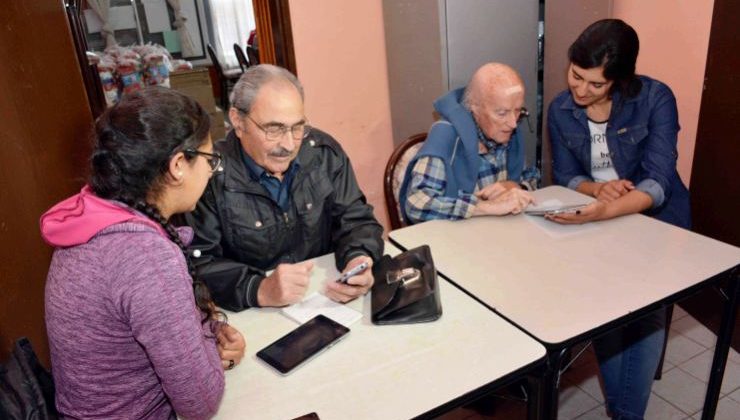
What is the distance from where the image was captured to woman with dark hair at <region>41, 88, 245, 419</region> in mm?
876

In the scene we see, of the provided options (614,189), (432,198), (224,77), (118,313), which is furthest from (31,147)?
(224,77)

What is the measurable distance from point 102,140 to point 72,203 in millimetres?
125

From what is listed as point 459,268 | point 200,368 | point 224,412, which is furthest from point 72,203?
point 459,268

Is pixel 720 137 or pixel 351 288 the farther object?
pixel 720 137

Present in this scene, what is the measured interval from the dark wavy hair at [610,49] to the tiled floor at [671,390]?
116 centimetres

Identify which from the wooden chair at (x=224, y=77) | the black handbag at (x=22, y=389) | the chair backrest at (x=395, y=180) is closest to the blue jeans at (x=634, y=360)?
the chair backrest at (x=395, y=180)

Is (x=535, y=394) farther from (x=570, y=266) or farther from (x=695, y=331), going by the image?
(x=695, y=331)

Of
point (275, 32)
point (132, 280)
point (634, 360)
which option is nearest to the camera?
point (132, 280)

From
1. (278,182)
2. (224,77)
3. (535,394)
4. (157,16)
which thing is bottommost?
(535,394)

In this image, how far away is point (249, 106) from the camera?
4.82 feet

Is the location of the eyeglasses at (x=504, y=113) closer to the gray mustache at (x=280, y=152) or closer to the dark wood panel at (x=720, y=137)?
the gray mustache at (x=280, y=152)

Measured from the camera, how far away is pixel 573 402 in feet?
6.50

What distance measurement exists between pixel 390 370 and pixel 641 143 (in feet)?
4.87

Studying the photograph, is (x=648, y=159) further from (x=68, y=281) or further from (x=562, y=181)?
(x=68, y=281)
